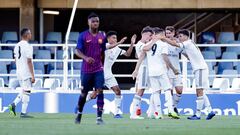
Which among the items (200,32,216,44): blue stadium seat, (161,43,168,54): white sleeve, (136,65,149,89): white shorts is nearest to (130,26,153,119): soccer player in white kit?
(136,65,149,89): white shorts

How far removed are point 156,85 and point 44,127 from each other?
464 centimetres

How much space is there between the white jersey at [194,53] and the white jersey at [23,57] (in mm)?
3450

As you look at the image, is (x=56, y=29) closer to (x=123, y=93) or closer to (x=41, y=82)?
(x=41, y=82)

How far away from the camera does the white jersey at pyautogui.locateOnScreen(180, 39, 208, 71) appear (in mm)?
19547

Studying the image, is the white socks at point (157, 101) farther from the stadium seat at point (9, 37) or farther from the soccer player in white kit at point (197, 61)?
the stadium seat at point (9, 37)

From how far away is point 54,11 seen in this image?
33312 mm

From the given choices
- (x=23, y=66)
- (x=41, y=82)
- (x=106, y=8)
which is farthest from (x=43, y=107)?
(x=106, y=8)

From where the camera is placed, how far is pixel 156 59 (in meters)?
20.1

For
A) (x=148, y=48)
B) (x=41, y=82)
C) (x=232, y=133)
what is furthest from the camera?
(x=41, y=82)

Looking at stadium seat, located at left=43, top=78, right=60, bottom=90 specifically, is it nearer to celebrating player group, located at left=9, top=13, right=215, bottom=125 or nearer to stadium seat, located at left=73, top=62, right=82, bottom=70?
stadium seat, located at left=73, top=62, right=82, bottom=70

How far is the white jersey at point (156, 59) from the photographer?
20.0 meters

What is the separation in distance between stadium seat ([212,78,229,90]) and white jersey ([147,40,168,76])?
6.34 metres

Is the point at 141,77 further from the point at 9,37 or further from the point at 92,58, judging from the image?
the point at 9,37

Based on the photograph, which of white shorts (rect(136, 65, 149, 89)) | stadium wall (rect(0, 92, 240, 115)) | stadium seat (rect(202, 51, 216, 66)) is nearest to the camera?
white shorts (rect(136, 65, 149, 89))
